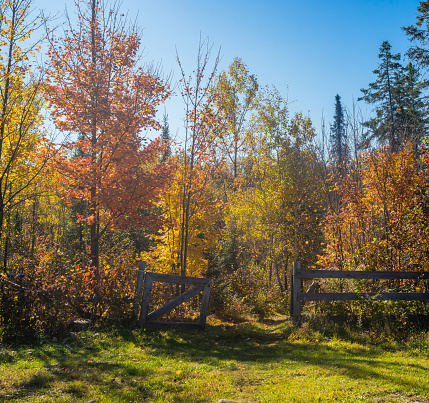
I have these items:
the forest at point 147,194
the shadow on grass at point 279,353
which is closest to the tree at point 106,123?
the forest at point 147,194

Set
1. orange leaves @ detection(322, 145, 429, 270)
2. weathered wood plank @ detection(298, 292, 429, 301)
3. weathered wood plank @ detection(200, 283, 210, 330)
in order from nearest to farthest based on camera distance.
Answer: weathered wood plank @ detection(298, 292, 429, 301) → orange leaves @ detection(322, 145, 429, 270) → weathered wood plank @ detection(200, 283, 210, 330)

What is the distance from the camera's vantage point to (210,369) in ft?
19.3

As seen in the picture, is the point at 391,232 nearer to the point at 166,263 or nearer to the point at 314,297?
the point at 314,297

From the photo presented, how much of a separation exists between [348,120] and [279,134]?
19.1 ft

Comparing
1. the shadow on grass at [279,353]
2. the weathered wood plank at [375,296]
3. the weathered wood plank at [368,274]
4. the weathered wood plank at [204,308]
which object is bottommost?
the shadow on grass at [279,353]

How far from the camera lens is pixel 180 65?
12930mm

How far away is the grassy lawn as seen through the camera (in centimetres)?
443

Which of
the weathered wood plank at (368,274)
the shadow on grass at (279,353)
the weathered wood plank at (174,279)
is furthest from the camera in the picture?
the weathered wood plank at (174,279)

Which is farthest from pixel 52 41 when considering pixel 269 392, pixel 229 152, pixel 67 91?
pixel 229 152

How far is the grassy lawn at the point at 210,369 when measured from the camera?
4.43m

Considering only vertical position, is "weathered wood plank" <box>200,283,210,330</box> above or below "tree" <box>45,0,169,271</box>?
below

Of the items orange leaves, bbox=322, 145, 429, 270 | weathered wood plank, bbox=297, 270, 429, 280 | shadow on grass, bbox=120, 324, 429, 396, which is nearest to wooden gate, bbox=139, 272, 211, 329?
shadow on grass, bbox=120, 324, 429, 396

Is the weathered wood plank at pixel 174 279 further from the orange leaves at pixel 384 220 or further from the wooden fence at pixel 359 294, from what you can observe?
the orange leaves at pixel 384 220

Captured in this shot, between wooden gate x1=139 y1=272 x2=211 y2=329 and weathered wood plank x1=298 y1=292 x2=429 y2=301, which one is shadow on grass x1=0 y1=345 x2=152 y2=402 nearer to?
wooden gate x1=139 y1=272 x2=211 y2=329
